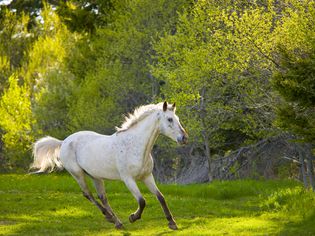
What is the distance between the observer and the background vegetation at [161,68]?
15445 mm

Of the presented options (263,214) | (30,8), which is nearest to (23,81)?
(30,8)

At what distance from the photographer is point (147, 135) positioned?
1309 centimetres

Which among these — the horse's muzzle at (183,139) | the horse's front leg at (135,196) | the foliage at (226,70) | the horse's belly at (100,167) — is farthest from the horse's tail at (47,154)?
the foliage at (226,70)

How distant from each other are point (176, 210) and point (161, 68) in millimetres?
8149

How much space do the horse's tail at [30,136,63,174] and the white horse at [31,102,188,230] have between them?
0.09 meters

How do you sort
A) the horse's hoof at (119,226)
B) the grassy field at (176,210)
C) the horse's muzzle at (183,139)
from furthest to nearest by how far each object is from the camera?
the horse's hoof at (119,226)
the grassy field at (176,210)
the horse's muzzle at (183,139)

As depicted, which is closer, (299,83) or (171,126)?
(299,83)

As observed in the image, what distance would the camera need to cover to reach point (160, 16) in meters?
30.1

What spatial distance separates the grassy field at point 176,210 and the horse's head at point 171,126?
1919 millimetres

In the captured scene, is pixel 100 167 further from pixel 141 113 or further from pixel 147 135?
pixel 141 113

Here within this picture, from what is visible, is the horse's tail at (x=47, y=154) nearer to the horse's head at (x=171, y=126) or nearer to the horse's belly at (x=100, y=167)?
the horse's belly at (x=100, y=167)

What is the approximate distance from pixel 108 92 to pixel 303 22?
18.1 m

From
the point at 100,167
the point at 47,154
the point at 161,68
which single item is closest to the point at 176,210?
the point at 100,167

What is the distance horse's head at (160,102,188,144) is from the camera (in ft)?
40.8
